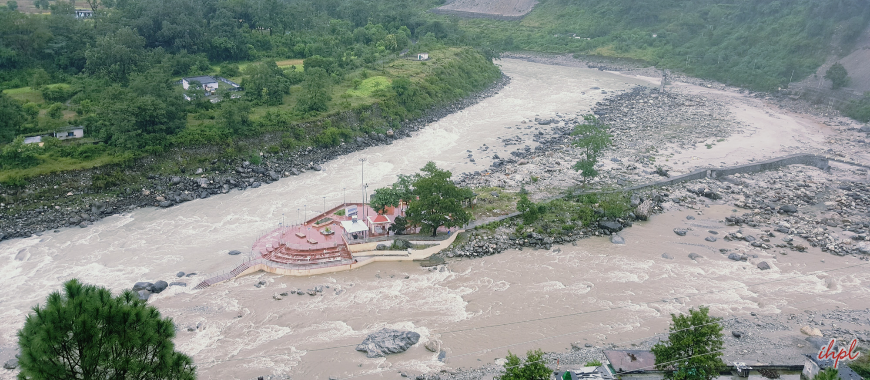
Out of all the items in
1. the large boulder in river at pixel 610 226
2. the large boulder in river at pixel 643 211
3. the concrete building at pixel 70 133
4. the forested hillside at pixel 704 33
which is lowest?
the large boulder in river at pixel 610 226

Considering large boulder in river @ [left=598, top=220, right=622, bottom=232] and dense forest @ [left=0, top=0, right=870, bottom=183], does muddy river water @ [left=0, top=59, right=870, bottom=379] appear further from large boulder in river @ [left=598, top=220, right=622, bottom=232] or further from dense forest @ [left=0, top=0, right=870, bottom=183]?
dense forest @ [left=0, top=0, right=870, bottom=183]

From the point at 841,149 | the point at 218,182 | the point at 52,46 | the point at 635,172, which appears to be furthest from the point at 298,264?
the point at 841,149

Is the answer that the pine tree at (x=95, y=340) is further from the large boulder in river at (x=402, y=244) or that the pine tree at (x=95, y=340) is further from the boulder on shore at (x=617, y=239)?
the boulder on shore at (x=617, y=239)

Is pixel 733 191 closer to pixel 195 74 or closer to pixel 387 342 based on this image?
pixel 387 342

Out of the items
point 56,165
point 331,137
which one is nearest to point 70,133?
point 56,165

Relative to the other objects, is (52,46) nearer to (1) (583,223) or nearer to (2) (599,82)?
(1) (583,223)

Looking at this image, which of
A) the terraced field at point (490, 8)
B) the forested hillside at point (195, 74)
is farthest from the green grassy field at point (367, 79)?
the terraced field at point (490, 8)
